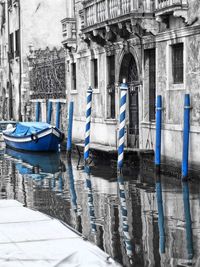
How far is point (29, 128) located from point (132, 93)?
5605 mm

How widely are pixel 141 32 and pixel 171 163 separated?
401 centimetres

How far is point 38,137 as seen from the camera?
22.9 meters

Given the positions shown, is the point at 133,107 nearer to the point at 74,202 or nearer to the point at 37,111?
the point at 74,202

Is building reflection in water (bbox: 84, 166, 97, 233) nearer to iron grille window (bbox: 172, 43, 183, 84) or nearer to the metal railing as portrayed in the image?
iron grille window (bbox: 172, 43, 183, 84)

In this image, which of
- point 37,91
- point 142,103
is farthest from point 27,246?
point 37,91

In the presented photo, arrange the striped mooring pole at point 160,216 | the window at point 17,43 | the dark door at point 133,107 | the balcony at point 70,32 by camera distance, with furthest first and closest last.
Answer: the window at point 17,43 → the balcony at point 70,32 → the dark door at point 133,107 → the striped mooring pole at point 160,216

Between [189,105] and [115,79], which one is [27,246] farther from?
[115,79]

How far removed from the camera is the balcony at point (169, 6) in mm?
15055

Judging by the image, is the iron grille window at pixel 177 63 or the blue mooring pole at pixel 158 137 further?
the iron grille window at pixel 177 63

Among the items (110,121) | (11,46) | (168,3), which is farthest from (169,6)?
(11,46)

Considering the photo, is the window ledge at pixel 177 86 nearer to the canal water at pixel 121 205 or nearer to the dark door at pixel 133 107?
the canal water at pixel 121 205

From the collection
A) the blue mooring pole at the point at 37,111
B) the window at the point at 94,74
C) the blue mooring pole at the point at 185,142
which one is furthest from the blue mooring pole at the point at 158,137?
the blue mooring pole at the point at 37,111

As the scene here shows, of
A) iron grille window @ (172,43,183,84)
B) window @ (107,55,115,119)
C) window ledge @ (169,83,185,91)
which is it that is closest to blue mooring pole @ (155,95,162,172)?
window ledge @ (169,83,185,91)

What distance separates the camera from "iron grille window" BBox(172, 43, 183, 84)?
52.0 ft
